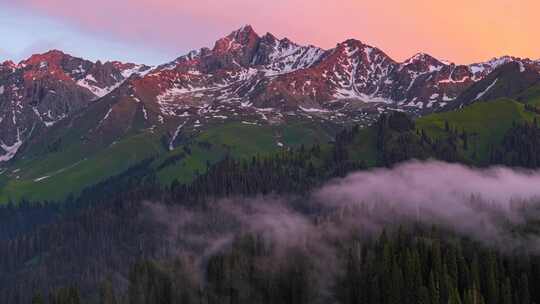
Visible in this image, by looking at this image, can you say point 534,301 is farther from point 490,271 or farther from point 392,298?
point 392,298

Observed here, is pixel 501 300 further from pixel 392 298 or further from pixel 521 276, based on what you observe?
pixel 392 298

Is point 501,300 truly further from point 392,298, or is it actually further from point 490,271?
point 392,298

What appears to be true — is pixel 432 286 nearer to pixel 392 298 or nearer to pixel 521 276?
pixel 392 298

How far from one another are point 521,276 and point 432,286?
86.8 ft

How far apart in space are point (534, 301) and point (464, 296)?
72.2 ft

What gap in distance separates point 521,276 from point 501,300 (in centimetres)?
1028

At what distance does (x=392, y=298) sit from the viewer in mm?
196750

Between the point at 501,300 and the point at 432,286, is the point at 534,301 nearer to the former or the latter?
the point at 501,300

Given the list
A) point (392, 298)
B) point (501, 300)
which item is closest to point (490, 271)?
point (501, 300)

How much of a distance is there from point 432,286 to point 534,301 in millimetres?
29281

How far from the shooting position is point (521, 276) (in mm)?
199750

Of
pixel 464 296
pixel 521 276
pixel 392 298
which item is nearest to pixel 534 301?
pixel 521 276

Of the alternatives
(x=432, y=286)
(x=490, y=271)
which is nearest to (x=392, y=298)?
(x=432, y=286)

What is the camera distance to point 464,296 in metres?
191
